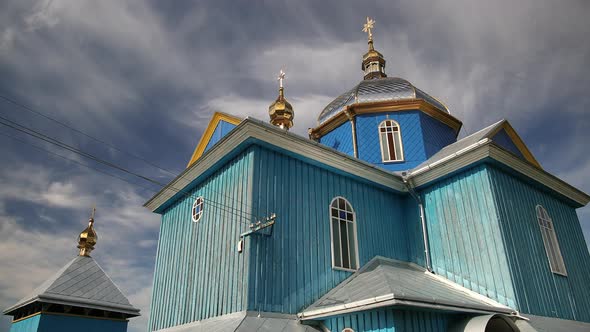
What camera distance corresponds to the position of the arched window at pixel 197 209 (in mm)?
10366

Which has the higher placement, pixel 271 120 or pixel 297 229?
pixel 271 120

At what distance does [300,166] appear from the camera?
31.2 ft

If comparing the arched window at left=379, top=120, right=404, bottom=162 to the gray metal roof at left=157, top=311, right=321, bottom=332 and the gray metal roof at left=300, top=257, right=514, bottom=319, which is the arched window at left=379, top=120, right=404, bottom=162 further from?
the gray metal roof at left=157, top=311, right=321, bottom=332

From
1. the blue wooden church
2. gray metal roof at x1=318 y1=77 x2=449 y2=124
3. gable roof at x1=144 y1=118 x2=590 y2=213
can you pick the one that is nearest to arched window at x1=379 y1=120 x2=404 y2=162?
gray metal roof at x1=318 y1=77 x2=449 y2=124

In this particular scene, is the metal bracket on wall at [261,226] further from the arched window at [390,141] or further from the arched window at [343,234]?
the arched window at [390,141]

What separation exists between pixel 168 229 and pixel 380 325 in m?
6.82

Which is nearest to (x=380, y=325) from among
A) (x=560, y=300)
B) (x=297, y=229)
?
(x=297, y=229)

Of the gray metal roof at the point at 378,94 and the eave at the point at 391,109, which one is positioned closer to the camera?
the eave at the point at 391,109

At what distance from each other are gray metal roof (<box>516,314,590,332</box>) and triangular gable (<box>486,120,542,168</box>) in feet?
14.1

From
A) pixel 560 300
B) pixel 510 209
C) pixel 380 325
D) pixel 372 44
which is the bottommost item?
pixel 380 325

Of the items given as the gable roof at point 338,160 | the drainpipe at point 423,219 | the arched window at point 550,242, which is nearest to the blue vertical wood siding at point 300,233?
the gable roof at point 338,160

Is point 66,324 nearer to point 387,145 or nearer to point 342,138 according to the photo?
point 342,138

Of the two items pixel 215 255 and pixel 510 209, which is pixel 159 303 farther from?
pixel 510 209

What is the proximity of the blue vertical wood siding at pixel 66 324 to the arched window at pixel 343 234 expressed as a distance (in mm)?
7434
